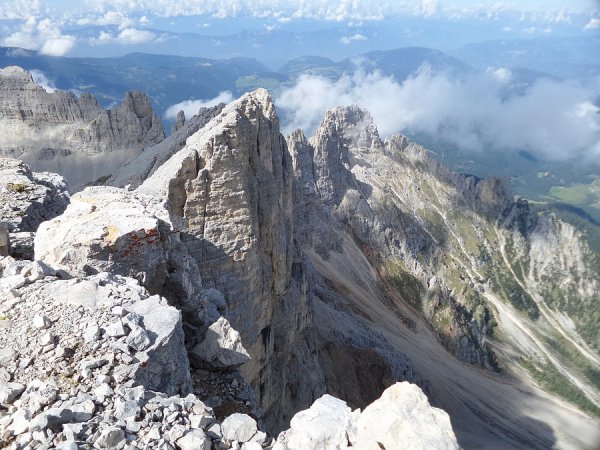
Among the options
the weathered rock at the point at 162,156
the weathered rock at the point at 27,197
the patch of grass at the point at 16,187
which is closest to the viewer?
the weathered rock at the point at 27,197

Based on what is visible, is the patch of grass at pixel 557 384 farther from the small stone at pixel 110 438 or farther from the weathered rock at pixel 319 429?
the small stone at pixel 110 438

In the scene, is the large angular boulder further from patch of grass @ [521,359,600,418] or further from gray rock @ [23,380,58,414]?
patch of grass @ [521,359,600,418]

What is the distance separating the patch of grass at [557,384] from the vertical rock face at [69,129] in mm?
124433

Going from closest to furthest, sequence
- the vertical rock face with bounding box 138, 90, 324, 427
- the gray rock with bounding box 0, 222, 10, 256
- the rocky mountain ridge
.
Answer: the gray rock with bounding box 0, 222, 10, 256, the rocky mountain ridge, the vertical rock face with bounding box 138, 90, 324, 427

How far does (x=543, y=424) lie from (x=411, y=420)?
9806 centimetres

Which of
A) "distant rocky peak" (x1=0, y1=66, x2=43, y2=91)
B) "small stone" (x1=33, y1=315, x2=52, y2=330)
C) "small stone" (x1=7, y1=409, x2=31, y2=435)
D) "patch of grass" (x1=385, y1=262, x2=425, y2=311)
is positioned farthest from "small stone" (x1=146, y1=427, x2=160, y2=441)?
"patch of grass" (x1=385, y1=262, x2=425, y2=311)

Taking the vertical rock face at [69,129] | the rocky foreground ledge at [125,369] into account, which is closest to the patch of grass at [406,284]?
the vertical rock face at [69,129]

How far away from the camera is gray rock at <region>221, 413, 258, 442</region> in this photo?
10.3 meters

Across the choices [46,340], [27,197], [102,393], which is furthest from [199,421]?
[27,197]

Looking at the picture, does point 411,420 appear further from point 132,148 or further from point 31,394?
point 132,148

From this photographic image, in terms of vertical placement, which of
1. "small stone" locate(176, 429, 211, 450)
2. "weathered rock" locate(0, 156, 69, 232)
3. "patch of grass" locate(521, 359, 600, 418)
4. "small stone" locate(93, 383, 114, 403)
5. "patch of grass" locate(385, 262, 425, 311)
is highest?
"small stone" locate(93, 383, 114, 403)

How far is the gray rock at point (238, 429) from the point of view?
10.3 m

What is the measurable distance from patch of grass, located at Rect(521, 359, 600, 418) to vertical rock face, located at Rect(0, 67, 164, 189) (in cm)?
12443

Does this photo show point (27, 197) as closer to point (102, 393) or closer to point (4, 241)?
point (4, 241)
